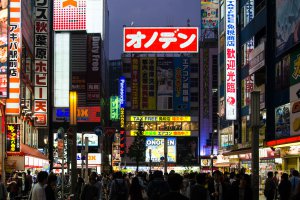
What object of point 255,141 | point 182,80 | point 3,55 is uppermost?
point 182,80

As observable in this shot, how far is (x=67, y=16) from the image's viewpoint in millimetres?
110812

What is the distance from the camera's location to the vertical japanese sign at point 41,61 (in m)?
52.3

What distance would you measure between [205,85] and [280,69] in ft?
224

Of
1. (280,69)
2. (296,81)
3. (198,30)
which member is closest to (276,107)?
(280,69)

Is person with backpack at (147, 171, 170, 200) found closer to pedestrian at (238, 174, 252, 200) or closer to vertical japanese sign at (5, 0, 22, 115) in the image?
pedestrian at (238, 174, 252, 200)

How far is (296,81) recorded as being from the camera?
39.3 metres

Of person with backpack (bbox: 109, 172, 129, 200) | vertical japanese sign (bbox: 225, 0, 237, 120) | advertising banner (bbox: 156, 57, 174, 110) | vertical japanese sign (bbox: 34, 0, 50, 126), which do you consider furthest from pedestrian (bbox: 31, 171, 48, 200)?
advertising banner (bbox: 156, 57, 174, 110)

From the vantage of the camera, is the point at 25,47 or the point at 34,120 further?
the point at 34,120

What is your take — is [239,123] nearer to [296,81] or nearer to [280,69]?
[280,69]

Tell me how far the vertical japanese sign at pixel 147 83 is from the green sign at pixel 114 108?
730 centimetres

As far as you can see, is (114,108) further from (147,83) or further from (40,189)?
(40,189)

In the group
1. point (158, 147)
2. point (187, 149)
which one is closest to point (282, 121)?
point (158, 147)

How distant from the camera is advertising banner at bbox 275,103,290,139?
138 ft

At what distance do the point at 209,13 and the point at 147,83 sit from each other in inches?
571
